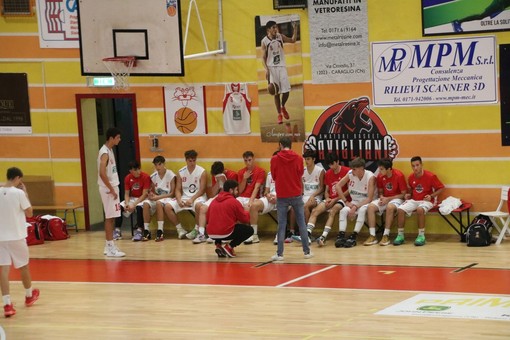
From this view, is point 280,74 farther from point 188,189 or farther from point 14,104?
point 14,104

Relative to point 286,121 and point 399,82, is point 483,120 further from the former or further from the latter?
point 286,121

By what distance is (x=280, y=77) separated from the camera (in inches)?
673

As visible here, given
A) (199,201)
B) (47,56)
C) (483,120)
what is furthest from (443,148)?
(47,56)

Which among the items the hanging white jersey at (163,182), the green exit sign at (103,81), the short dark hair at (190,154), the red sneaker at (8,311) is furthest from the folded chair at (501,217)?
the red sneaker at (8,311)

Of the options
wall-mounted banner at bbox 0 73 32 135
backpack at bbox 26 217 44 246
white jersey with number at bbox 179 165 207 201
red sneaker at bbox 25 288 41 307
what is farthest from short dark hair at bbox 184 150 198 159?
red sneaker at bbox 25 288 41 307

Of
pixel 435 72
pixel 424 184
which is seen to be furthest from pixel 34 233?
pixel 435 72

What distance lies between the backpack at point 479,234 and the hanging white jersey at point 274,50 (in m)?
4.28

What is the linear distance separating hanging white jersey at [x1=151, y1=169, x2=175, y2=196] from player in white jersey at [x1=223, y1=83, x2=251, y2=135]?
1.37m

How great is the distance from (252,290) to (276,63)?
5.35m

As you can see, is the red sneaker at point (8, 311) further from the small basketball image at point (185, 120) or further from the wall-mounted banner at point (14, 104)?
the wall-mounted banner at point (14, 104)

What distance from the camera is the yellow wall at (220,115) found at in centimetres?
1595

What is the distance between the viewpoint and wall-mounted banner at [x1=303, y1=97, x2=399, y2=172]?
54.2 feet

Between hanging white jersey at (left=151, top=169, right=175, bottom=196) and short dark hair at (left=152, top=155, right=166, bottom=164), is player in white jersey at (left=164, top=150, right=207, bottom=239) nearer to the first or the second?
hanging white jersey at (left=151, top=169, right=175, bottom=196)

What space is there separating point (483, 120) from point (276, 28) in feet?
12.5
